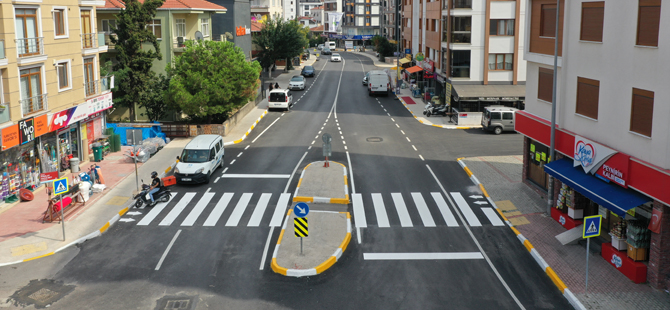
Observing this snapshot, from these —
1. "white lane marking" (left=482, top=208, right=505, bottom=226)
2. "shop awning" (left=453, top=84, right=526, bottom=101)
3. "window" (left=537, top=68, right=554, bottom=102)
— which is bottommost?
"white lane marking" (left=482, top=208, right=505, bottom=226)

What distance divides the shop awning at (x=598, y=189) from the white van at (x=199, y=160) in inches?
624

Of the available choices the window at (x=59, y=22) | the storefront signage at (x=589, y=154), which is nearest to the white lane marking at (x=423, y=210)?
the storefront signage at (x=589, y=154)

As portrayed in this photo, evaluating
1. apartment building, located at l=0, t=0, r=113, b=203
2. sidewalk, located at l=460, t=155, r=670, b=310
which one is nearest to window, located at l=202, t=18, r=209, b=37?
apartment building, located at l=0, t=0, r=113, b=203

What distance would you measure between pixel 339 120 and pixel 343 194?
73.0 ft

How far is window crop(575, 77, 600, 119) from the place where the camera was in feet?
67.1

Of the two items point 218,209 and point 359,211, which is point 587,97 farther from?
point 218,209

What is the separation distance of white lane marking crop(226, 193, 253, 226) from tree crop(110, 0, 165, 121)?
1699 centimetres

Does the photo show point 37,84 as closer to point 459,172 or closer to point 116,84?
point 116,84

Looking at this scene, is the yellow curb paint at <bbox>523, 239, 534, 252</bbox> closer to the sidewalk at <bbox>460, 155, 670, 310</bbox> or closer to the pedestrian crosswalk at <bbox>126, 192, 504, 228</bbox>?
the sidewalk at <bbox>460, 155, 670, 310</bbox>

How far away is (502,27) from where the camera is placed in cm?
4662

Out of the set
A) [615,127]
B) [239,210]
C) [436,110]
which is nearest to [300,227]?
[239,210]

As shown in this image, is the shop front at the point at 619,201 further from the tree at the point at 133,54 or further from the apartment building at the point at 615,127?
the tree at the point at 133,54

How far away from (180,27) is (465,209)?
3118cm

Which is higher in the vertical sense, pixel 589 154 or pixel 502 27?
pixel 502 27
